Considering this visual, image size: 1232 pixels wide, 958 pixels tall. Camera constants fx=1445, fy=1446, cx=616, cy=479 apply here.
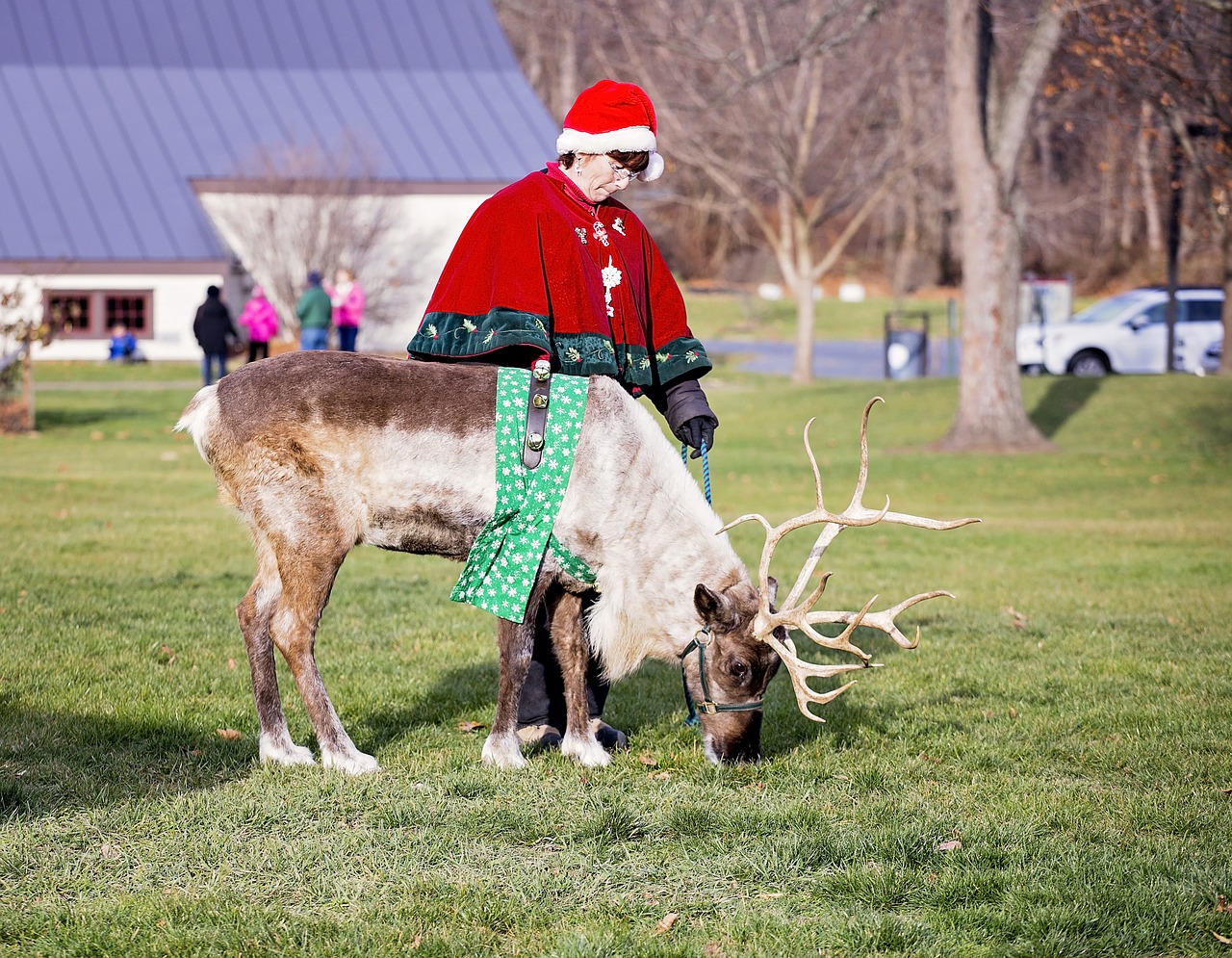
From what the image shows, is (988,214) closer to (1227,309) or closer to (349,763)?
(1227,309)

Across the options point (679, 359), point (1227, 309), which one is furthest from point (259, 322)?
point (679, 359)

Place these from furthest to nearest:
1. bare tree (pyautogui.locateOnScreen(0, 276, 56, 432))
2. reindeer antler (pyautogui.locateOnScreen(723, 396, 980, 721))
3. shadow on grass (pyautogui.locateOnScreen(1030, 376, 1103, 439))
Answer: shadow on grass (pyautogui.locateOnScreen(1030, 376, 1103, 439))
bare tree (pyautogui.locateOnScreen(0, 276, 56, 432))
reindeer antler (pyautogui.locateOnScreen(723, 396, 980, 721))

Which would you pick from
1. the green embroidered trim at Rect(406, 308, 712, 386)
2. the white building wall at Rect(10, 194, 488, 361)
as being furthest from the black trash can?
the green embroidered trim at Rect(406, 308, 712, 386)

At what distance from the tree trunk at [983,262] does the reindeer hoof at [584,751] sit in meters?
14.7

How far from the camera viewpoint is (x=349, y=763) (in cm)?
544

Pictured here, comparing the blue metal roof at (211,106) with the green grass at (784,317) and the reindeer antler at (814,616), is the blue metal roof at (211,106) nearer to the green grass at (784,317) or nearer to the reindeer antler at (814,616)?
the green grass at (784,317)

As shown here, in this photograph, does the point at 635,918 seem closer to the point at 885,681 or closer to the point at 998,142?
the point at 885,681

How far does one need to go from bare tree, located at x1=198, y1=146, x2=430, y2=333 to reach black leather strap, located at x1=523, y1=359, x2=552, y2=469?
28025mm

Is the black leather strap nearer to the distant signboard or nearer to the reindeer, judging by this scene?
the reindeer

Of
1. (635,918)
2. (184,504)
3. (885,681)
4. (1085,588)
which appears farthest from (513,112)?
(635,918)

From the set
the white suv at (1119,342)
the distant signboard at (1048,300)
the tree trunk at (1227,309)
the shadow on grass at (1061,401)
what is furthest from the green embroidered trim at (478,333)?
the distant signboard at (1048,300)

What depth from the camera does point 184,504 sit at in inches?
555

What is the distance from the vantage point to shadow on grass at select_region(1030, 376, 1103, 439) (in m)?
21.2

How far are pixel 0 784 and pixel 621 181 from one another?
10.6ft
